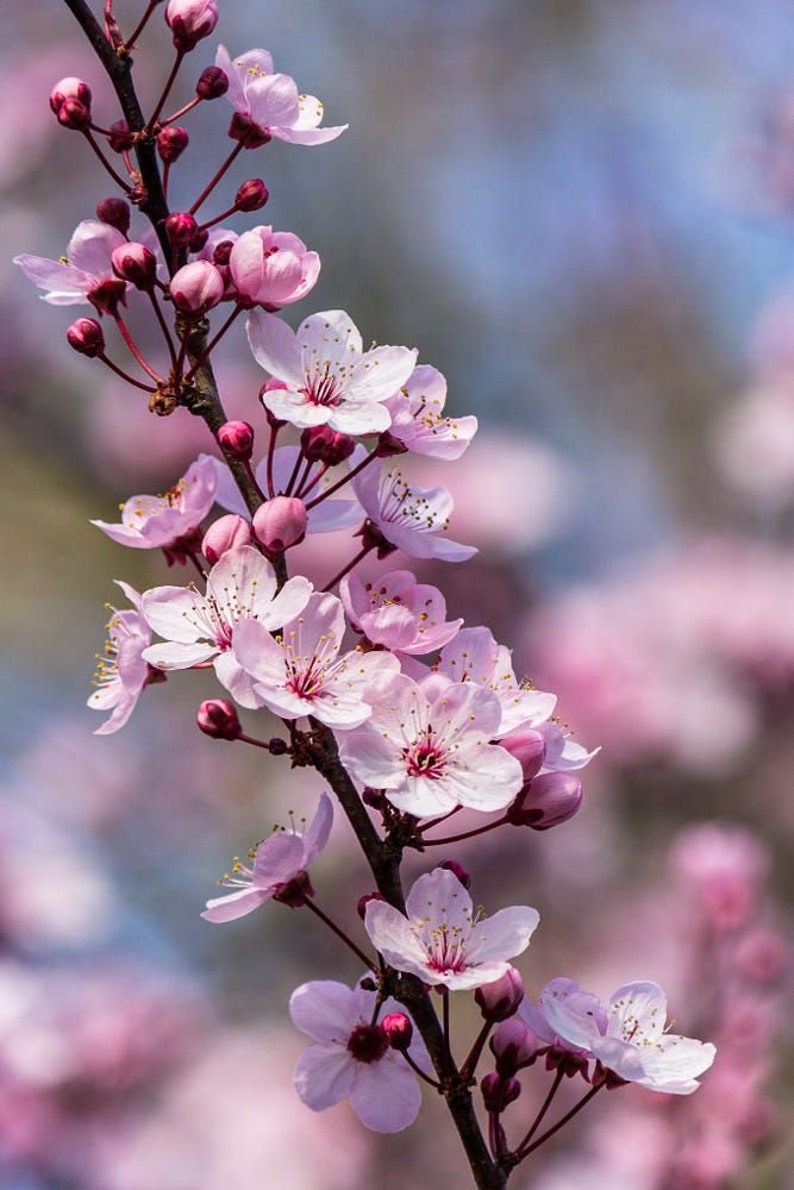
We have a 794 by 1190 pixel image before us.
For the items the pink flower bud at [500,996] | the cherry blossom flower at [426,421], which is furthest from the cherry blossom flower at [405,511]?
the pink flower bud at [500,996]

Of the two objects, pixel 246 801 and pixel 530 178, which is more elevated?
pixel 530 178

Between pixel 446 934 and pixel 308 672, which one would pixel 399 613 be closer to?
pixel 308 672

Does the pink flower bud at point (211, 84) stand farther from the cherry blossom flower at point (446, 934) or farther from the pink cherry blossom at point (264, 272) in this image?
the cherry blossom flower at point (446, 934)

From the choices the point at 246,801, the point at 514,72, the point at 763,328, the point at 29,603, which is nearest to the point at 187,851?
the point at 246,801

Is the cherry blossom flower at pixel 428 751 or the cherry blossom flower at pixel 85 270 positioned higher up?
the cherry blossom flower at pixel 85 270

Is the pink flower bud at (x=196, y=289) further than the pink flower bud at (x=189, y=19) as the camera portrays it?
No

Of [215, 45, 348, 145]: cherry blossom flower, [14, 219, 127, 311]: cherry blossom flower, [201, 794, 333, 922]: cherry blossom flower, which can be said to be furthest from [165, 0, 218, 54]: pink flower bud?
[201, 794, 333, 922]: cherry blossom flower

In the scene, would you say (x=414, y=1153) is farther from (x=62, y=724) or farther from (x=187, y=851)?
(x=62, y=724)
